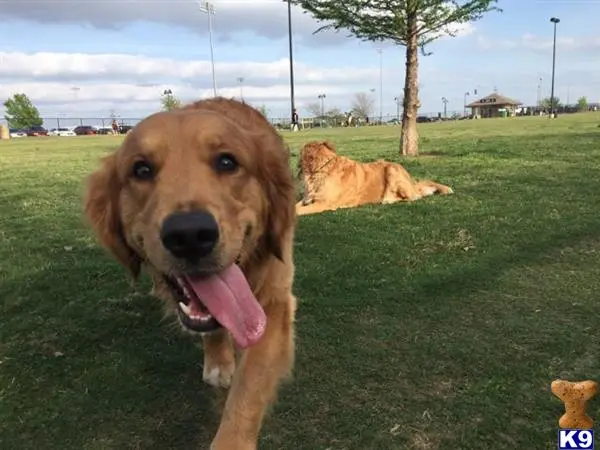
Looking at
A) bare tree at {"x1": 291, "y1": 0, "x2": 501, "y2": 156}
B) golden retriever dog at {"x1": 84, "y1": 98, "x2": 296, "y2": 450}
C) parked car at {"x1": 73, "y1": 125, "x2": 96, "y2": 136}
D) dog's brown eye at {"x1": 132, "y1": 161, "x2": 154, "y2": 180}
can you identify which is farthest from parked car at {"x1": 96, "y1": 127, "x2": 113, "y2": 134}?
dog's brown eye at {"x1": 132, "y1": 161, "x2": 154, "y2": 180}

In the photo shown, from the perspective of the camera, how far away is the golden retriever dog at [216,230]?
88.8 inches

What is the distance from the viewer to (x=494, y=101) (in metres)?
140

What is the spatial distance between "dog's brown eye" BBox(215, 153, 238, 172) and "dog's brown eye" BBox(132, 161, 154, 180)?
0.29 meters

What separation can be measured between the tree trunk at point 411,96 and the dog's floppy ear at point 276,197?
11964 mm

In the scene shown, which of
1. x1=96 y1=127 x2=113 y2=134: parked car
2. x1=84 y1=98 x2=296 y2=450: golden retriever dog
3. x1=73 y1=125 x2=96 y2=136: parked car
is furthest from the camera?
x1=73 y1=125 x2=96 y2=136: parked car

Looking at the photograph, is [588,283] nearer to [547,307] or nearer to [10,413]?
[547,307]

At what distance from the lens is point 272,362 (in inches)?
108

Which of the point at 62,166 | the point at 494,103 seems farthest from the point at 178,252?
the point at 494,103

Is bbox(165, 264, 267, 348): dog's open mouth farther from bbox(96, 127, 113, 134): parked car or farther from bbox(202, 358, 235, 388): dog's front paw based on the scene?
bbox(96, 127, 113, 134): parked car

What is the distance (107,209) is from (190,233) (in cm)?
93

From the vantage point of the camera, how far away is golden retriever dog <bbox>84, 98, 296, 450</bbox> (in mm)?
2256

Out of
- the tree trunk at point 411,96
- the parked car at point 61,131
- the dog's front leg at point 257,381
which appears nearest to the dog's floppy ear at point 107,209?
the dog's front leg at point 257,381

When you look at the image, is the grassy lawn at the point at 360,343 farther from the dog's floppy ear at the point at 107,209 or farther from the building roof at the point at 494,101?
the building roof at the point at 494,101

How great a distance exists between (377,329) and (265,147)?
1.61 meters
